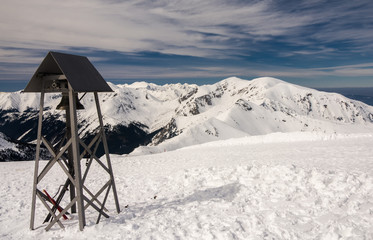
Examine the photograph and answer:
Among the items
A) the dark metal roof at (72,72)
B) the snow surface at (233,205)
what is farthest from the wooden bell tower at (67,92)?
the snow surface at (233,205)

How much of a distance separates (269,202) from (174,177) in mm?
7397

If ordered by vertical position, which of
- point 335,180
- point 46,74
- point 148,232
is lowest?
point 148,232

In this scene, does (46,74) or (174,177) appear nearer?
(46,74)

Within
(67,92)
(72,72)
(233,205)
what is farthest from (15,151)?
(233,205)

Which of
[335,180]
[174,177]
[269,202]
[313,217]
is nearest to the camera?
[313,217]

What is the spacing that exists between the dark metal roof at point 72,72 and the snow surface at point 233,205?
5431 mm

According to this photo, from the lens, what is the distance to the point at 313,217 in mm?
9375

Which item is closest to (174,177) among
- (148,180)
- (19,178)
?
(148,180)

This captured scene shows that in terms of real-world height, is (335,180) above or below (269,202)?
above

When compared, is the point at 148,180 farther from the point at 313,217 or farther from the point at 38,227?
the point at 313,217

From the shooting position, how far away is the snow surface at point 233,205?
28.7 feet

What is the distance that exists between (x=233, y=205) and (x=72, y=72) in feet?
28.6

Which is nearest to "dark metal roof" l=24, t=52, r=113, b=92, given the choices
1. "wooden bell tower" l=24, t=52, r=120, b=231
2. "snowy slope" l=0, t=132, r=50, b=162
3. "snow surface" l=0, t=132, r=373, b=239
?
"wooden bell tower" l=24, t=52, r=120, b=231

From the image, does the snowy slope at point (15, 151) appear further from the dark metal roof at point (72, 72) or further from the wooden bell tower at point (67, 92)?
the dark metal roof at point (72, 72)
